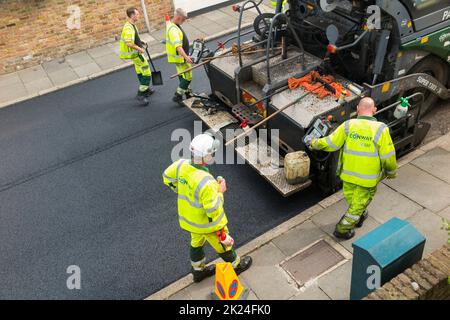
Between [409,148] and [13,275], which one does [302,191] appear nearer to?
[409,148]

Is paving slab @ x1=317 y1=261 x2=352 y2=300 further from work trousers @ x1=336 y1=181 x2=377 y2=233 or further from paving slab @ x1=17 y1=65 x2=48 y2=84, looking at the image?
paving slab @ x1=17 y1=65 x2=48 y2=84

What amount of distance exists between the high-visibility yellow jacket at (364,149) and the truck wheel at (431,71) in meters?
1.94

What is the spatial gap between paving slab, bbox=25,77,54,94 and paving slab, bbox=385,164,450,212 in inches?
308

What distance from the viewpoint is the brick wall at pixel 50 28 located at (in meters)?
9.84

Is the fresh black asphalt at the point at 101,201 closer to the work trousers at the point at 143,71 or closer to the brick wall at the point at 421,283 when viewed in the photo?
the work trousers at the point at 143,71

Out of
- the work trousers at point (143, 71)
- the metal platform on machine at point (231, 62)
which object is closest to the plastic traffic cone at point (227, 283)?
the metal platform on machine at point (231, 62)

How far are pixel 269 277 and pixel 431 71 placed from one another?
169 inches

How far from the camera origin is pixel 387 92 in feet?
18.7

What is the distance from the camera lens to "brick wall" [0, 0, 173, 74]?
984 cm

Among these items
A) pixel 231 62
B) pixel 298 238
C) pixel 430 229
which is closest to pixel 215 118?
pixel 231 62

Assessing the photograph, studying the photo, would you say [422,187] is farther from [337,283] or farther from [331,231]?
[337,283]

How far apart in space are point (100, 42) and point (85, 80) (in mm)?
1974

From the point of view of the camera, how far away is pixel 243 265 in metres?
4.89
